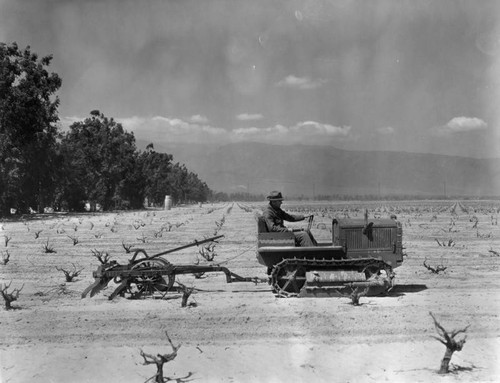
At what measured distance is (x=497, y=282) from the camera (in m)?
11.8

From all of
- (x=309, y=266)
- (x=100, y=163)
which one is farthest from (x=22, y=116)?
(x=309, y=266)

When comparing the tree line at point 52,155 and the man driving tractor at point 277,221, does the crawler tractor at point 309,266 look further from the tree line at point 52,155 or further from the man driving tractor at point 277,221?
the tree line at point 52,155

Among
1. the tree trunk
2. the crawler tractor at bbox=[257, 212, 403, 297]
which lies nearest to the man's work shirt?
the crawler tractor at bbox=[257, 212, 403, 297]

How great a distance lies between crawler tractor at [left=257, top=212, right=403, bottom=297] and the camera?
9.84 metres

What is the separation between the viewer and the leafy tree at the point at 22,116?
39069 mm

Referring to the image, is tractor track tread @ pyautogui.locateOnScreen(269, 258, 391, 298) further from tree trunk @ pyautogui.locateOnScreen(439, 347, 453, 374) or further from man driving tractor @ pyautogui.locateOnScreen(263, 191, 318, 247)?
tree trunk @ pyautogui.locateOnScreen(439, 347, 453, 374)

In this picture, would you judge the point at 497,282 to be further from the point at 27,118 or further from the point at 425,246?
the point at 27,118

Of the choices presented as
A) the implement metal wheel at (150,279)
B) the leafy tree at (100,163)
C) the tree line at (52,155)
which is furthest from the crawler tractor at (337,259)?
the leafy tree at (100,163)

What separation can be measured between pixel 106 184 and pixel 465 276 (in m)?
62.3

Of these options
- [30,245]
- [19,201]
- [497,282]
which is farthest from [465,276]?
[19,201]

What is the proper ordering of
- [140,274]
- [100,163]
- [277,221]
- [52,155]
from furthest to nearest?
[100,163]
[52,155]
[277,221]
[140,274]

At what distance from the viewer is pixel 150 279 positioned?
32.9ft

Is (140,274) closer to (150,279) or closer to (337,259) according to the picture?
(150,279)

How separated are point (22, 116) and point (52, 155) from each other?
11224mm
